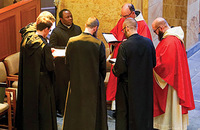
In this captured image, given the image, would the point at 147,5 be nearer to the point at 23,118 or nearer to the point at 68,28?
the point at 68,28

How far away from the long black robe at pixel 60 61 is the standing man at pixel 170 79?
1.71 metres

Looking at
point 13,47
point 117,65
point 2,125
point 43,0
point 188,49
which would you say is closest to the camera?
point 117,65

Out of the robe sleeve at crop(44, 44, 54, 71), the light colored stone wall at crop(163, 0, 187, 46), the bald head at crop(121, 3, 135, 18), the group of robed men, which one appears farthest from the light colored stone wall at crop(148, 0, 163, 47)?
the robe sleeve at crop(44, 44, 54, 71)

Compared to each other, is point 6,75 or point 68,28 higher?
point 68,28

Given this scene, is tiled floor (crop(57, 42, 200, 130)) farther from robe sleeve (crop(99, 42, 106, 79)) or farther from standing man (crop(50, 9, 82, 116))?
robe sleeve (crop(99, 42, 106, 79))

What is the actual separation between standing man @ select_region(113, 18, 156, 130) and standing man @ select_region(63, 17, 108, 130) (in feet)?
0.86

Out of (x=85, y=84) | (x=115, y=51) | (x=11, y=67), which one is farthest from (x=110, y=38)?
(x=11, y=67)

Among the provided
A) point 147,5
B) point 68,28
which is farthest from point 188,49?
point 68,28

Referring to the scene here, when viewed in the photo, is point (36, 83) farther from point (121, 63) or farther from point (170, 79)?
point (170, 79)

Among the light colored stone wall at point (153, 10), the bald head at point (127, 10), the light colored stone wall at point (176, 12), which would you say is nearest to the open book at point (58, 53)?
the bald head at point (127, 10)

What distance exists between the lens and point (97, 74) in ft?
20.2

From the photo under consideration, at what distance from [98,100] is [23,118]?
122 centimetres

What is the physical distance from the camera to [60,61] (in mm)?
7707

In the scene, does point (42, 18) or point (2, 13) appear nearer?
point (42, 18)
